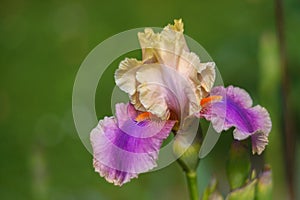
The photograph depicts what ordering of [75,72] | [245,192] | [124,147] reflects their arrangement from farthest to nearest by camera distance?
[75,72]
[245,192]
[124,147]

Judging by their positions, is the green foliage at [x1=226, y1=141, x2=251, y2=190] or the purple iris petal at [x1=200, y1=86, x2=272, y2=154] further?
the green foliage at [x1=226, y1=141, x2=251, y2=190]

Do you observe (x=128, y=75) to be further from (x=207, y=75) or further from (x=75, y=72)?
(x=75, y=72)

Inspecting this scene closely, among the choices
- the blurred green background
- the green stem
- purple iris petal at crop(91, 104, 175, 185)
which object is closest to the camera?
purple iris petal at crop(91, 104, 175, 185)

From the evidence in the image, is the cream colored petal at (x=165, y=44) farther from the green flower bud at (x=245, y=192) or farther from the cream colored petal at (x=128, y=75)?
the green flower bud at (x=245, y=192)

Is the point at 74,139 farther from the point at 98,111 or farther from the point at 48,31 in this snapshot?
the point at 48,31

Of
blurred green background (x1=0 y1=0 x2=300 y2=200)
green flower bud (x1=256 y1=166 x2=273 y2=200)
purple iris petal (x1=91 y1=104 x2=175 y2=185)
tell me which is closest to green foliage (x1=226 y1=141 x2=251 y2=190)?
green flower bud (x1=256 y1=166 x2=273 y2=200)

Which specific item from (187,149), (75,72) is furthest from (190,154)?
(75,72)

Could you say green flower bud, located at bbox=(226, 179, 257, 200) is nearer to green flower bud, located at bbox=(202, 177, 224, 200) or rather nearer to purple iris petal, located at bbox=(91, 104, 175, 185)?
green flower bud, located at bbox=(202, 177, 224, 200)
